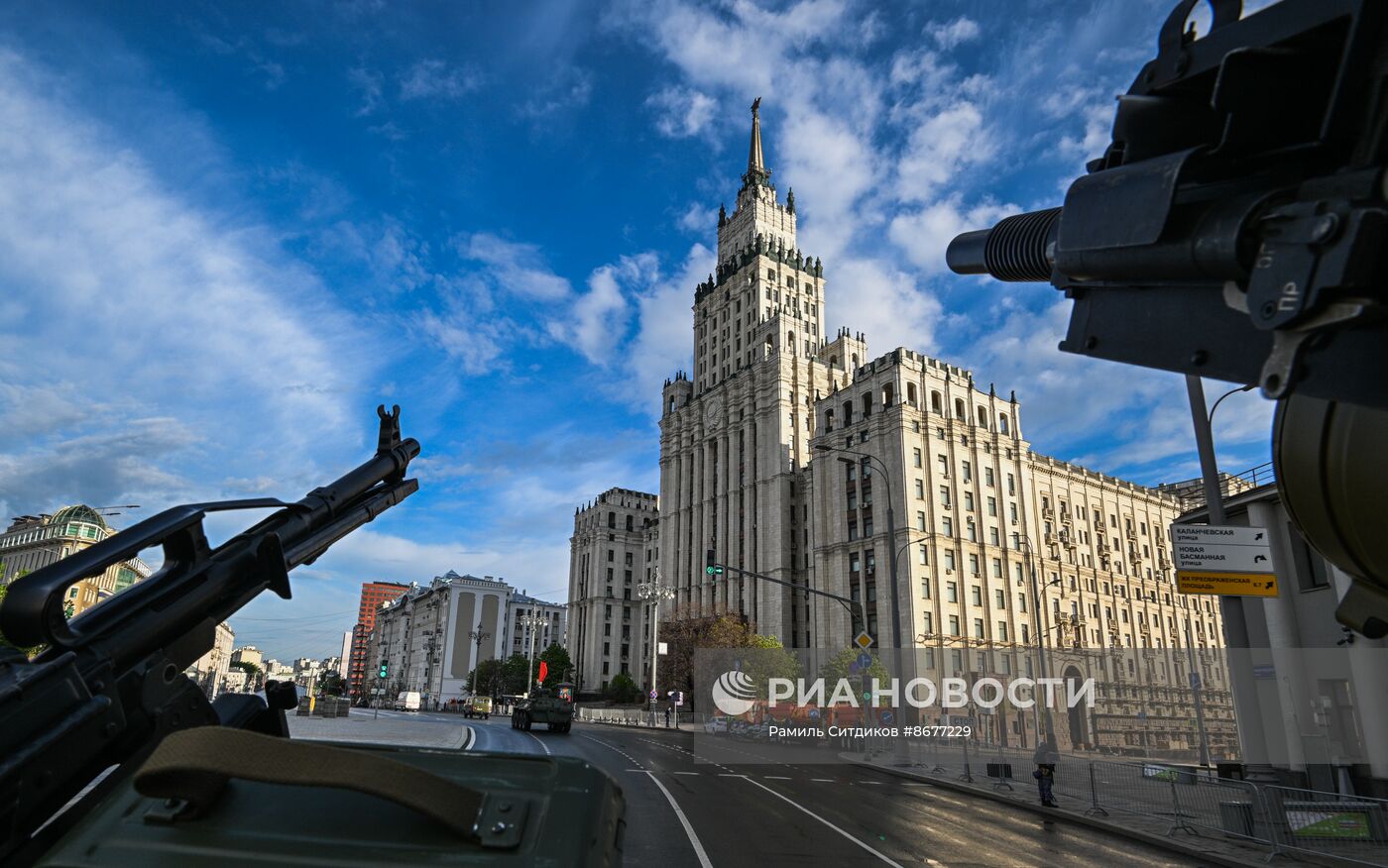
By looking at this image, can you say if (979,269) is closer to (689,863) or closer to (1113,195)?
(1113,195)

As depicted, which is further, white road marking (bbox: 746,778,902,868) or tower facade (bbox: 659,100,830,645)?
tower facade (bbox: 659,100,830,645)

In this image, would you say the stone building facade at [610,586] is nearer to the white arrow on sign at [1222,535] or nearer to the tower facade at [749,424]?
the tower facade at [749,424]

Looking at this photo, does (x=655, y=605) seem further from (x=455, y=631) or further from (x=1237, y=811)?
(x=455, y=631)

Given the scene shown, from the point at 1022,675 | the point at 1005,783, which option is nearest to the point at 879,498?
the point at 1022,675

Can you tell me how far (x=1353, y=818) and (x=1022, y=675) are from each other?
55644 mm

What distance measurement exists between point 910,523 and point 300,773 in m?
61.4

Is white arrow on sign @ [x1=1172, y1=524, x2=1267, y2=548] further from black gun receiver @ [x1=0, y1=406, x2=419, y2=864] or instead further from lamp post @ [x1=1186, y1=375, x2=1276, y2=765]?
black gun receiver @ [x1=0, y1=406, x2=419, y2=864]

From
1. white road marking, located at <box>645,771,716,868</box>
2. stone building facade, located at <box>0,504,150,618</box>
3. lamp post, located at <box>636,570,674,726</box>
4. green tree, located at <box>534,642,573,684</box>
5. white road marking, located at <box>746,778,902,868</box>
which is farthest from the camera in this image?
stone building facade, located at <box>0,504,150,618</box>

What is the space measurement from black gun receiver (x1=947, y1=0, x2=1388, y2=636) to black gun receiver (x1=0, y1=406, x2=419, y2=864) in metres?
3.26

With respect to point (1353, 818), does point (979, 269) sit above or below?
above

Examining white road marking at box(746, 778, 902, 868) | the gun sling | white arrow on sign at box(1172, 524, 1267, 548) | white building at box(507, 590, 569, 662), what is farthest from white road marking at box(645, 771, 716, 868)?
white building at box(507, 590, 569, 662)

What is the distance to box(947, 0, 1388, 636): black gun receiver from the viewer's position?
6.35ft

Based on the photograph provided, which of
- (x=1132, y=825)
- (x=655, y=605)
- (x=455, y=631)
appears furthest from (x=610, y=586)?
(x=1132, y=825)

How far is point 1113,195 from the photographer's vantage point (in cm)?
249
